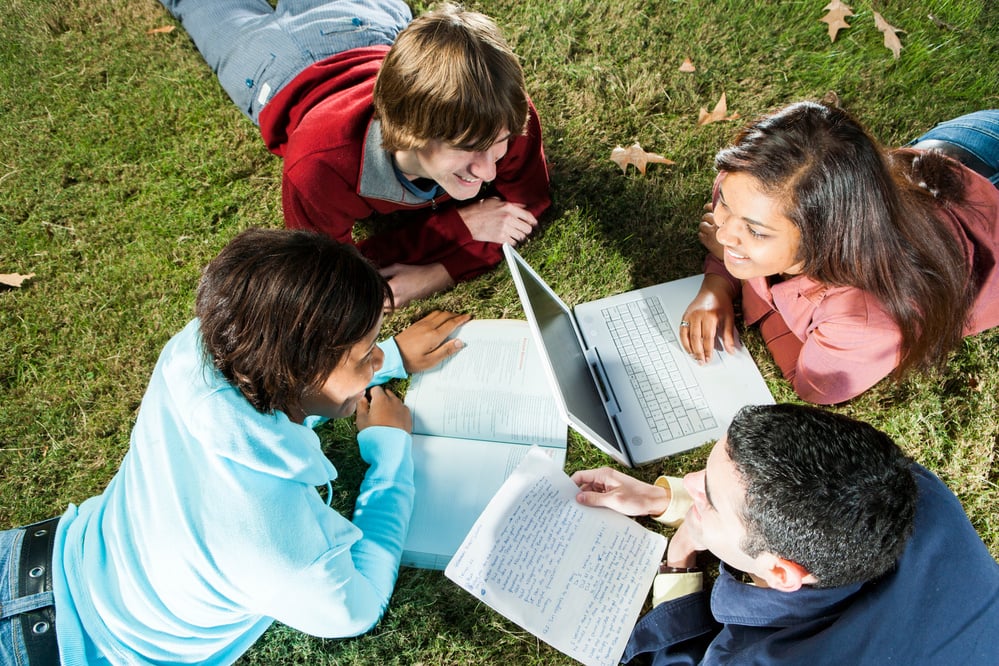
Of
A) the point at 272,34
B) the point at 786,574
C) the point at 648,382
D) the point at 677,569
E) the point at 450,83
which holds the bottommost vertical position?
the point at 677,569

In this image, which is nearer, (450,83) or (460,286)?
(450,83)

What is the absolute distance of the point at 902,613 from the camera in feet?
6.04

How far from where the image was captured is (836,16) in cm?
376

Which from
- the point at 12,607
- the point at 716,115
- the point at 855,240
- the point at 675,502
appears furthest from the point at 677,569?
the point at 716,115

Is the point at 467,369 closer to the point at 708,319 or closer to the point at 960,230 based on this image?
the point at 708,319

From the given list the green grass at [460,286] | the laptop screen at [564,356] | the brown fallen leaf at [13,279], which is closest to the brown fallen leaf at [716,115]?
the green grass at [460,286]

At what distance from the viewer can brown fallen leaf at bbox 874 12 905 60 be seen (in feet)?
12.1

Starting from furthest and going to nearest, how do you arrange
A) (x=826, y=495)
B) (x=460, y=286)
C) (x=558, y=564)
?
(x=460, y=286) < (x=558, y=564) < (x=826, y=495)

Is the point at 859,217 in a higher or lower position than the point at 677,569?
higher

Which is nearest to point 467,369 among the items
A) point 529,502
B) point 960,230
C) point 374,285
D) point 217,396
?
point 529,502

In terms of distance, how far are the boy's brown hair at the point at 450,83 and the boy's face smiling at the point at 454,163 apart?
0.17 feet

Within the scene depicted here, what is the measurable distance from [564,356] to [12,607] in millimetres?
2031

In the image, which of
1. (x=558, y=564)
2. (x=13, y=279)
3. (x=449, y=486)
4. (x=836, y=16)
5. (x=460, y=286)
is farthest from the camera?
(x=836, y=16)

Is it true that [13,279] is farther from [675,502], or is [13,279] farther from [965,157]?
[965,157]
